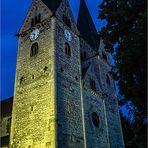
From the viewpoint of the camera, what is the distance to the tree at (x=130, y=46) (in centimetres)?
939

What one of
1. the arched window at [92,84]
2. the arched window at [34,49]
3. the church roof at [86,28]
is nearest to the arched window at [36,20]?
the arched window at [34,49]

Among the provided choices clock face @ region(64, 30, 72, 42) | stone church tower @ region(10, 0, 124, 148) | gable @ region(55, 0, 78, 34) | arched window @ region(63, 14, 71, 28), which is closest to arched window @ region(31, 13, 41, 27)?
stone church tower @ region(10, 0, 124, 148)

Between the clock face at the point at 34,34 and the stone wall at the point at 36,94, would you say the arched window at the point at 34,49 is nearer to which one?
the stone wall at the point at 36,94

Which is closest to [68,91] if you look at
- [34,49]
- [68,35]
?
[34,49]

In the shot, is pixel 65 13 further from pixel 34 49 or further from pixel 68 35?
pixel 34 49

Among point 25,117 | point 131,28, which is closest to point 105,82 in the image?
point 25,117

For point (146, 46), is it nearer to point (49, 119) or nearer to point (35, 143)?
point (49, 119)

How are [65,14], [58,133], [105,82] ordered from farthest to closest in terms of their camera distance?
[105,82] < [65,14] < [58,133]

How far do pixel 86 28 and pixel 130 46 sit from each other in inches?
1056

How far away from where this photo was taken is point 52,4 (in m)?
26.4

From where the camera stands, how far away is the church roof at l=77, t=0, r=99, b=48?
3342cm

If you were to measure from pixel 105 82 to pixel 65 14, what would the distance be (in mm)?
9516

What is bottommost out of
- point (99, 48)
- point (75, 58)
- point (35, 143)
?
point (35, 143)

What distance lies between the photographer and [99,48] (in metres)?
32.3
